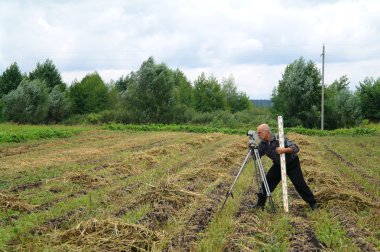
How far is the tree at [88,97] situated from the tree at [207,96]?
13940 mm

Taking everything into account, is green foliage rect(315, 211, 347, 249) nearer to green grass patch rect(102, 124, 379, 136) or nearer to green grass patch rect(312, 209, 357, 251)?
green grass patch rect(312, 209, 357, 251)

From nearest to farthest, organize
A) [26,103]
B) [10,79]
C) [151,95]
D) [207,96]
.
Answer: [26,103], [151,95], [10,79], [207,96]

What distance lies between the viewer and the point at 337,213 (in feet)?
27.3

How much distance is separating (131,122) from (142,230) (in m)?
43.0

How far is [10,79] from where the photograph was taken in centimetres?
5578

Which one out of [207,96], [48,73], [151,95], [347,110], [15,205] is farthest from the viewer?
[207,96]

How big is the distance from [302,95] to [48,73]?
35.1 m

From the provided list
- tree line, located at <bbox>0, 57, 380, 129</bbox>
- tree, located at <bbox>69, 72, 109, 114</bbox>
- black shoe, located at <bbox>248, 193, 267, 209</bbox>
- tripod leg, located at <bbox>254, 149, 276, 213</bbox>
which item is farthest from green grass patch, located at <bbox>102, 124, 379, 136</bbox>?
tripod leg, located at <bbox>254, 149, 276, 213</bbox>

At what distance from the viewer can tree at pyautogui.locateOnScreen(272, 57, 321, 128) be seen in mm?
46719

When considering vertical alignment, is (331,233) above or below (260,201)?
below


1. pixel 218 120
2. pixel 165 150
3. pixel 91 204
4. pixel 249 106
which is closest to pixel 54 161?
pixel 165 150

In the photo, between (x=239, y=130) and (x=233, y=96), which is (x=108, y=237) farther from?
(x=233, y=96)

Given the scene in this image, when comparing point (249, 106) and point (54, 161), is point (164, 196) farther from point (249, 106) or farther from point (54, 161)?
point (249, 106)

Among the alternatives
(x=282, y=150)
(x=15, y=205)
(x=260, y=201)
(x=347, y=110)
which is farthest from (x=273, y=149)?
(x=347, y=110)
